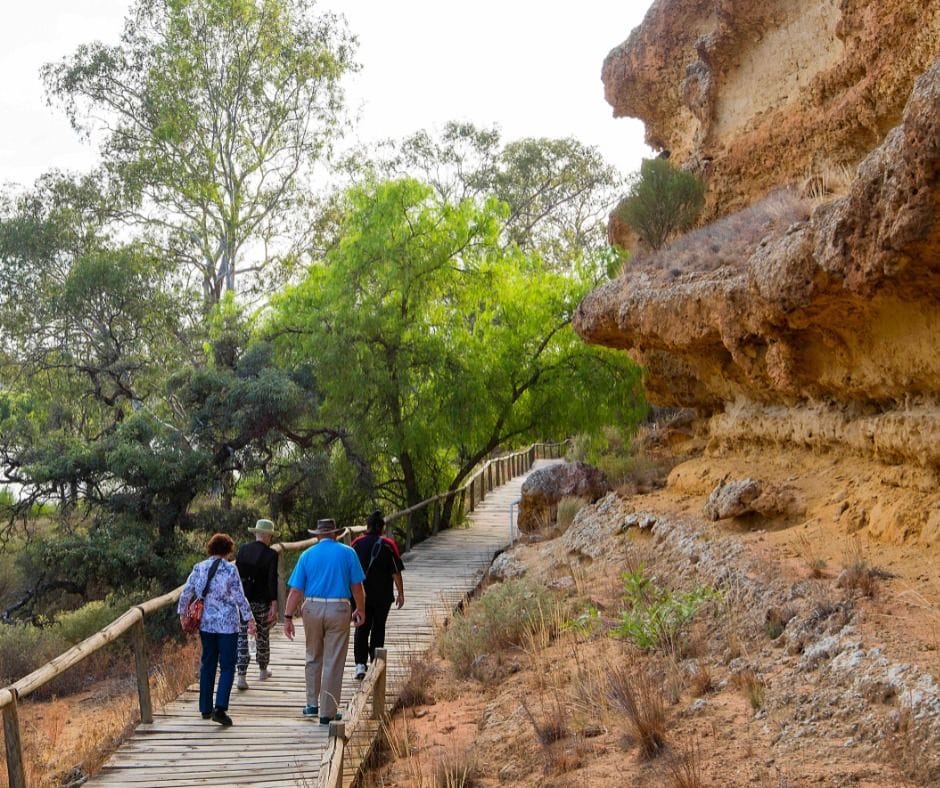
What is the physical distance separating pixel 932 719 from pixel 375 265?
51.3 ft

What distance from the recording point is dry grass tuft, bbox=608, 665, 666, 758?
218 inches

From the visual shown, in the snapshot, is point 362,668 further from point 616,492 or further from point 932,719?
point 616,492

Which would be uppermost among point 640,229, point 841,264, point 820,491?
point 640,229

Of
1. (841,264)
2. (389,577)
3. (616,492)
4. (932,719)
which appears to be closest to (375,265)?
(616,492)

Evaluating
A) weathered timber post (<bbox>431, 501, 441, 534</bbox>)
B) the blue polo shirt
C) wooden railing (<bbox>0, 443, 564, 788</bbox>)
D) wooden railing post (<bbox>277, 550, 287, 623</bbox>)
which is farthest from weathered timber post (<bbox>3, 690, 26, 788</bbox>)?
weathered timber post (<bbox>431, 501, 441, 534</bbox>)

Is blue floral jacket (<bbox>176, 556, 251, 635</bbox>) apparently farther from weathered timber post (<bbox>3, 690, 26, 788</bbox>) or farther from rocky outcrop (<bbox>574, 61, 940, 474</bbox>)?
rocky outcrop (<bbox>574, 61, 940, 474</bbox>)

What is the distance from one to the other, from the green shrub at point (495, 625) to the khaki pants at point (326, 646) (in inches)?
64.0

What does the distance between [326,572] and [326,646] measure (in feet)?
2.05

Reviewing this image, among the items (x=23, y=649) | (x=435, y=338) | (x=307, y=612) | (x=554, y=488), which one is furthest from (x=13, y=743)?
(x=435, y=338)

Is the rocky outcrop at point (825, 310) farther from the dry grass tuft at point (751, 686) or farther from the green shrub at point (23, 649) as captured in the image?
the green shrub at point (23, 649)

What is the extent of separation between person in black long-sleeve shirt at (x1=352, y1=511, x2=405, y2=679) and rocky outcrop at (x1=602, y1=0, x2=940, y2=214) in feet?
21.4

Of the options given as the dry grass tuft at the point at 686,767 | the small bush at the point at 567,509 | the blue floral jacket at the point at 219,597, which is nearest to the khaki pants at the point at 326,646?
the blue floral jacket at the point at 219,597

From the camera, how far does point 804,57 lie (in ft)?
43.8

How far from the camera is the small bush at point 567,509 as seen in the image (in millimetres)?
15703
